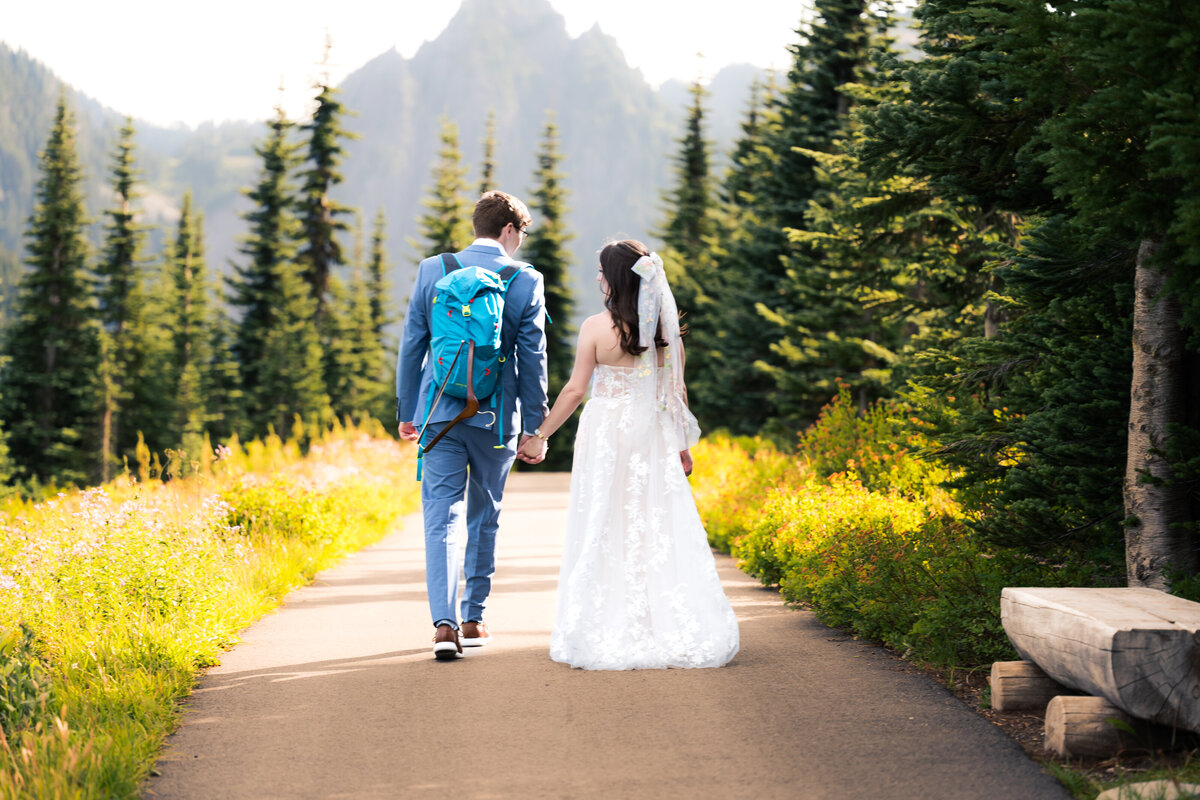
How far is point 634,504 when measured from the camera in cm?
633

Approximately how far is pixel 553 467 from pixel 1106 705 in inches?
1768

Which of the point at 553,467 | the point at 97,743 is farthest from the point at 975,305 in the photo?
the point at 553,467

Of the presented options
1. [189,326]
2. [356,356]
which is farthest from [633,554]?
[356,356]

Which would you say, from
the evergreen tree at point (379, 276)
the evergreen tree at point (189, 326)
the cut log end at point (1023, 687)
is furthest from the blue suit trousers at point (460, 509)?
the evergreen tree at point (379, 276)

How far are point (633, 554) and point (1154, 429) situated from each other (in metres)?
2.86

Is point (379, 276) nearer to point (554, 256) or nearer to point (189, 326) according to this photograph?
point (189, 326)

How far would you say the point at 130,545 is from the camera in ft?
22.7

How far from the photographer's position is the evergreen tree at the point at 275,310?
52312mm

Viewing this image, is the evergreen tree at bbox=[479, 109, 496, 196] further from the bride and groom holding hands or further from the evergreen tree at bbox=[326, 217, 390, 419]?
the bride and groom holding hands

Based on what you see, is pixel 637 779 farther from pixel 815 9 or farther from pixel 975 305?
pixel 815 9

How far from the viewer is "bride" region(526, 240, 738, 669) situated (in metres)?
6.01

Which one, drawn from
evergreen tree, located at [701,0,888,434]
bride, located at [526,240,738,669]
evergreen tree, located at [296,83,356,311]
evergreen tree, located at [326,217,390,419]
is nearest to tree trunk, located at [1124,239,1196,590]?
bride, located at [526,240,738,669]

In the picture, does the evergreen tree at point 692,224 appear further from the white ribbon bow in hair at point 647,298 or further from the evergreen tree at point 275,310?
the white ribbon bow in hair at point 647,298

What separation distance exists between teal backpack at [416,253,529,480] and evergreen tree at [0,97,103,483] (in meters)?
49.2
